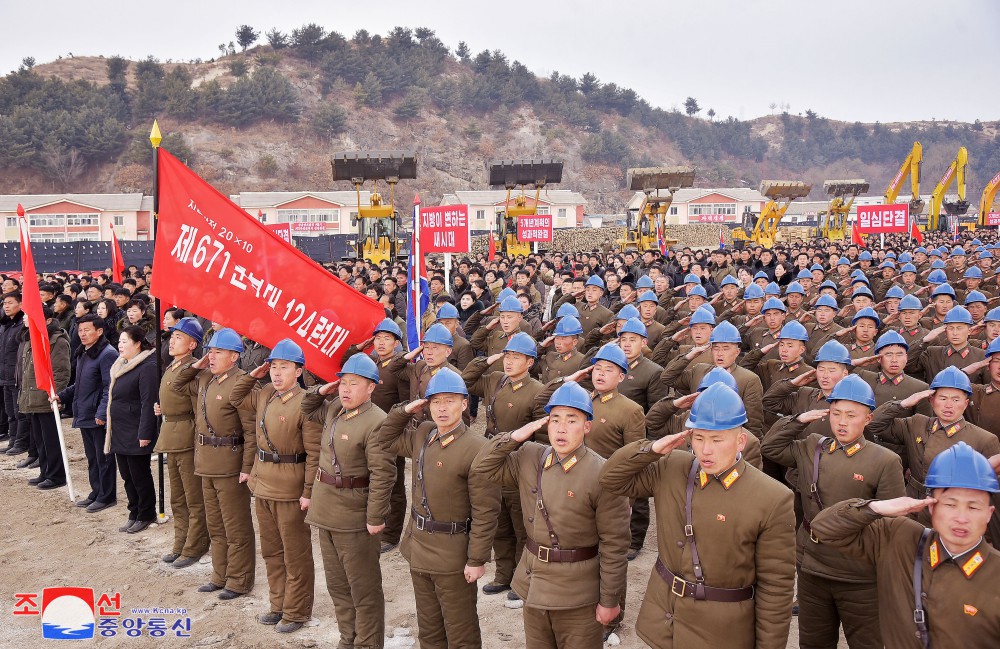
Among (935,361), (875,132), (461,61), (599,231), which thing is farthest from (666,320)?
(875,132)

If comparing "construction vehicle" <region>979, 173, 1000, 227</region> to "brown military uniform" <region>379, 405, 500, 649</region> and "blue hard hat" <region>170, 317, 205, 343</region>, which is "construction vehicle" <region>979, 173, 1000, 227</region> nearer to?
"blue hard hat" <region>170, 317, 205, 343</region>

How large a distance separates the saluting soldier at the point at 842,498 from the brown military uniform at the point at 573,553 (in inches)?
45.5

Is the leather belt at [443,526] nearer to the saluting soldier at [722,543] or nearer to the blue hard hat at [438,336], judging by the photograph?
the saluting soldier at [722,543]

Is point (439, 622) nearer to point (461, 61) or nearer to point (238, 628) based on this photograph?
point (238, 628)

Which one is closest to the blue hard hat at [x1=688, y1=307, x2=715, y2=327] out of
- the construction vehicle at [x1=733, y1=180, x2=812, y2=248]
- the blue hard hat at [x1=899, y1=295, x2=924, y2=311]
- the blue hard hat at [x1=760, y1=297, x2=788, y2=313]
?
the blue hard hat at [x1=760, y1=297, x2=788, y2=313]

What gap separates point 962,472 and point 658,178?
22178 mm

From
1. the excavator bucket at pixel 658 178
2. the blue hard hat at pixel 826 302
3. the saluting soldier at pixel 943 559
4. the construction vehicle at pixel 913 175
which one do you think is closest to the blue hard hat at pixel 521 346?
the saluting soldier at pixel 943 559

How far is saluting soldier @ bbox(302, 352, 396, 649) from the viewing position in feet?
16.6

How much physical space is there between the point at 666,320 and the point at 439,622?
7.04 meters

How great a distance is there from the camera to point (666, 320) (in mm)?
10961

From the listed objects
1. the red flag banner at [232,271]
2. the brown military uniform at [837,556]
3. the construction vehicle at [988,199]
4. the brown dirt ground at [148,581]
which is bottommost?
the brown dirt ground at [148,581]

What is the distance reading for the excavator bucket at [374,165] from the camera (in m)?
20.8

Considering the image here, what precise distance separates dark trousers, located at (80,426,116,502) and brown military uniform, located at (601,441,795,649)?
256 inches

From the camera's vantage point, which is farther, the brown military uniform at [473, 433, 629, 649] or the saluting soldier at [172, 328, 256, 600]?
the saluting soldier at [172, 328, 256, 600]
